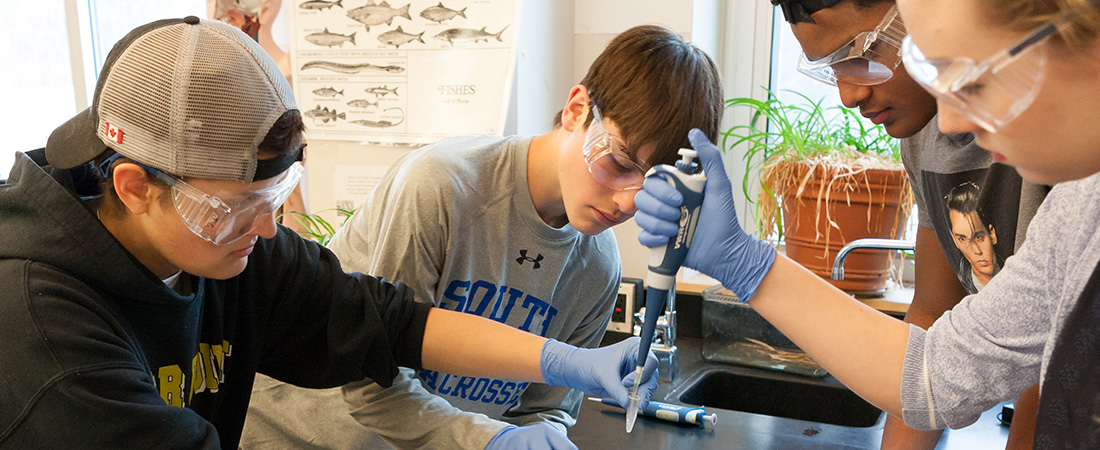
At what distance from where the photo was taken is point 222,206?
996 millimetres

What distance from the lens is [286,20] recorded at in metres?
2.37

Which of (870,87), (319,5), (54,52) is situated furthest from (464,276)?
(54,52)

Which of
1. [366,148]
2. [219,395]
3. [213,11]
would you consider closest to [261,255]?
[219,395]

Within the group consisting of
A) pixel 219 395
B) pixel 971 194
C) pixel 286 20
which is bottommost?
pixel 219 395

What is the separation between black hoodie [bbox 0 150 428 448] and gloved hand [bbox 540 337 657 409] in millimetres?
216

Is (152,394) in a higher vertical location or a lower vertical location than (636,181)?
lower

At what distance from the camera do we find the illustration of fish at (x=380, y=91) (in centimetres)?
219

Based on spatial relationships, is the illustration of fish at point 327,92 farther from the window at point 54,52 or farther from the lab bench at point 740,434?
the lab bench at point 740,434

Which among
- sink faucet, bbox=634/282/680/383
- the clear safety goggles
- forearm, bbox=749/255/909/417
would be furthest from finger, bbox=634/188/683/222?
sink faucet, bbox=634/282/680/383

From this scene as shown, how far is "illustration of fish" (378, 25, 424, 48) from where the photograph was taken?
213 cm

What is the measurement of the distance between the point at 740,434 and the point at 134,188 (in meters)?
1.15

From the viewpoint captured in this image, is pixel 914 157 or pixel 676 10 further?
pixel 676 10

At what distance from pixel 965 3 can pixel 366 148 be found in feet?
5.94

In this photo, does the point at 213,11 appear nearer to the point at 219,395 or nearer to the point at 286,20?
the point at 286,20
